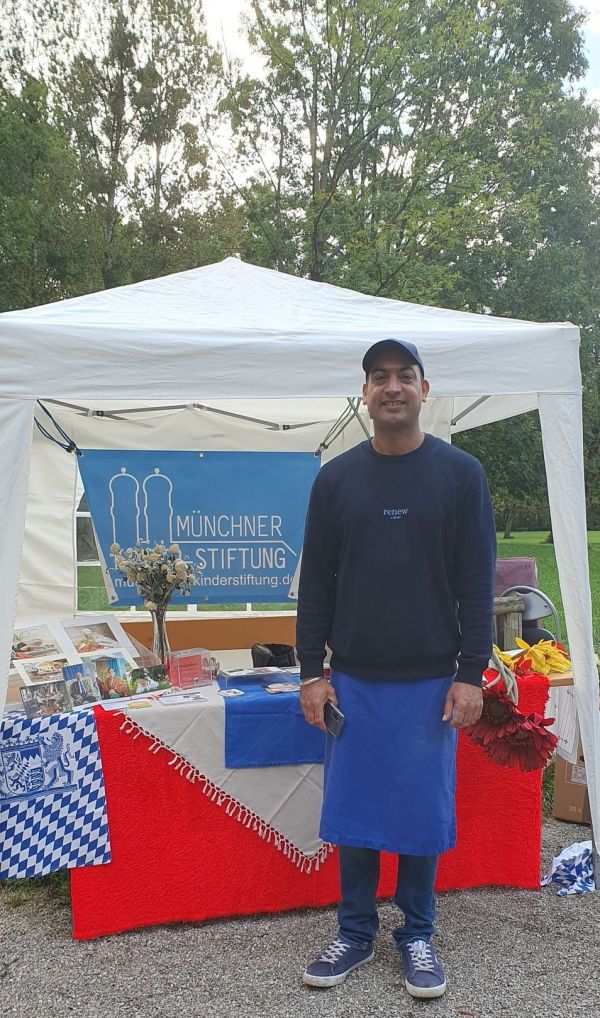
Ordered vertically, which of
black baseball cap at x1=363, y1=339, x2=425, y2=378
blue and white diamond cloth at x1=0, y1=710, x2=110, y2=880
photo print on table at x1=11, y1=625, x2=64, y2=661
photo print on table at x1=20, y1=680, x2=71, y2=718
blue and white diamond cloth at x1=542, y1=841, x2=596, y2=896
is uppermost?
black baseball cap at x1=363, y1=339, x2=425, y2=378

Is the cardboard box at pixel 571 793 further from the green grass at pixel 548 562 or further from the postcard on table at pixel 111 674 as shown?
the green grass at pixel 548 562

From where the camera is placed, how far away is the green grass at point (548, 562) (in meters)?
9.99

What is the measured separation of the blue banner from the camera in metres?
3.66

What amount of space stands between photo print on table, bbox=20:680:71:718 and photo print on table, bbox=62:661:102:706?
31mm

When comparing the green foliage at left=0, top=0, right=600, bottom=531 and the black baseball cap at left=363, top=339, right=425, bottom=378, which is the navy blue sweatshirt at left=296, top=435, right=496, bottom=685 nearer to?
the black baseball cap at left=363, top=339, right=425, bottom=378

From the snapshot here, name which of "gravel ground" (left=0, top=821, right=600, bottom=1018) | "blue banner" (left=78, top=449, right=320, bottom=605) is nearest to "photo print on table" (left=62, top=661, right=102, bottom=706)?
"gravel ground" (left=0, top=821, right=600, bottom=1018)

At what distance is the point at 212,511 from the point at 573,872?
2228mm

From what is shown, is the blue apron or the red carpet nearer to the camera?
the blue apron

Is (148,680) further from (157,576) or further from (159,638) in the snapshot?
(157,576)

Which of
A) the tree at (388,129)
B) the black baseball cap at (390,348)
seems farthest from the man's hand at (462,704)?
the tree at (388,129)

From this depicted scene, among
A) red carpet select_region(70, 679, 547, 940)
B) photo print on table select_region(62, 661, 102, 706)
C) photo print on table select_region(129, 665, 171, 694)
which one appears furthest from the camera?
photo print on table select_region(129, 665, 171, 694)

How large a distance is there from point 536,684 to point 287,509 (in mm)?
1689

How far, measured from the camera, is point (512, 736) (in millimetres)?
2189

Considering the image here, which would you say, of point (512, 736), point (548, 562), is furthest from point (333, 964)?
point (548, 562)
